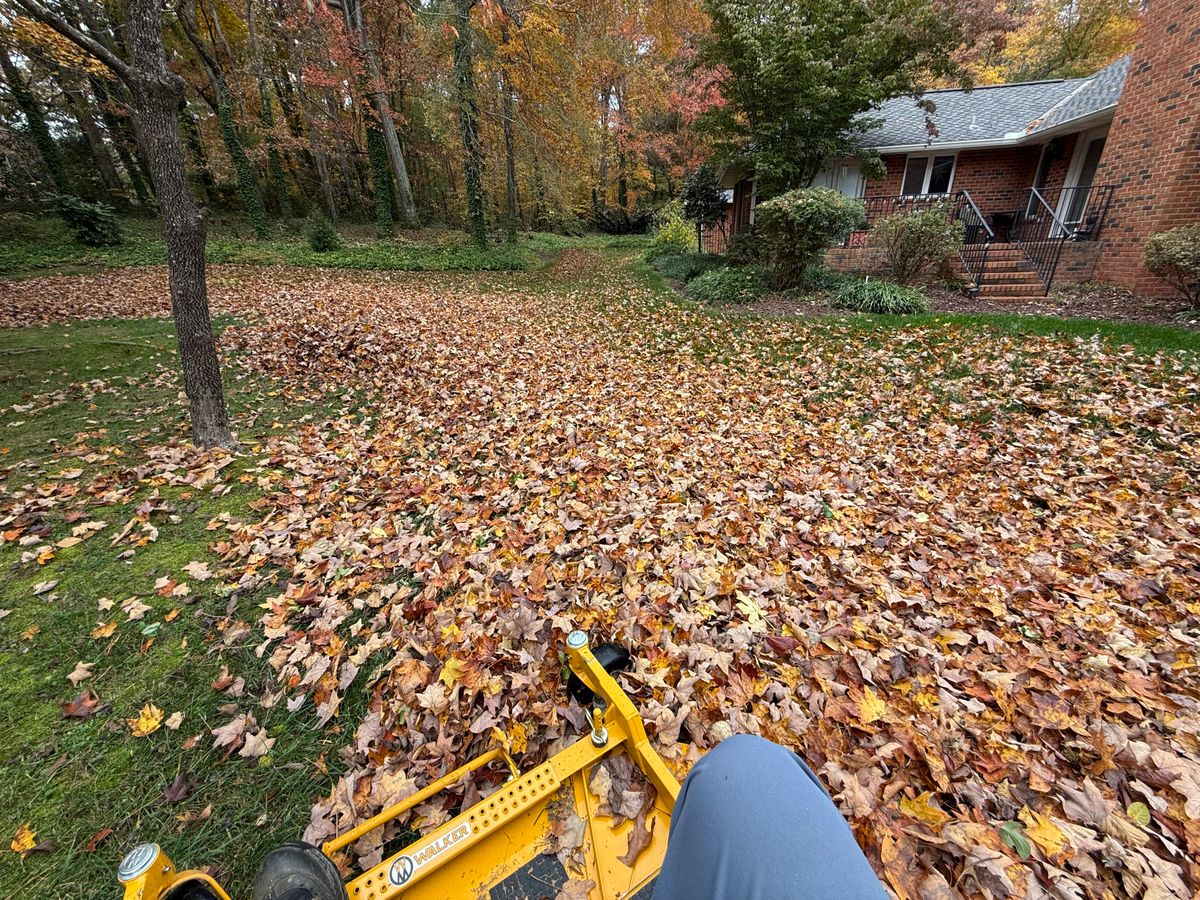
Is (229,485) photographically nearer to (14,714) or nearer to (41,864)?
(14,714)

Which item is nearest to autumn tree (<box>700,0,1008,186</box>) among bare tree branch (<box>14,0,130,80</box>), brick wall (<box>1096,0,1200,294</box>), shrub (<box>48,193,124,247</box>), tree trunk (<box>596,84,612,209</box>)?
brick wall (<box>1096,0,1200,294</box>)

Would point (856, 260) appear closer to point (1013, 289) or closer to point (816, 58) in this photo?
point (1013, 289)

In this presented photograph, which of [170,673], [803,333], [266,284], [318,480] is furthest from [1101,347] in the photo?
[266,284]

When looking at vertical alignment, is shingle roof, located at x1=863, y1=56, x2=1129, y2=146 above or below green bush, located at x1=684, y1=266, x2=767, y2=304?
above

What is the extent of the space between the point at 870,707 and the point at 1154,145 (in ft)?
40.4

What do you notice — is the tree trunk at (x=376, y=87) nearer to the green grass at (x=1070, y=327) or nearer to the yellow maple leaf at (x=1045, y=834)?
the green grass at (x=1070, y=327)

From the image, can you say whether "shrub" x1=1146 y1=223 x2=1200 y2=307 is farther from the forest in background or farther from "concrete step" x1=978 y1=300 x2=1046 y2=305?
the forest in background

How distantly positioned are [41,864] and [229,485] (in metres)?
2.97

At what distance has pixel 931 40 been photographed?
11.0 metres

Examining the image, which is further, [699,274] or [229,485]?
[699,274]

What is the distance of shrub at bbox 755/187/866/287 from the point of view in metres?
9.20

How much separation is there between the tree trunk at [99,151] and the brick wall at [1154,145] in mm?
32458

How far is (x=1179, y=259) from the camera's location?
6980 mm

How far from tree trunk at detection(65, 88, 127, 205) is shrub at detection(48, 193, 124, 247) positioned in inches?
292
